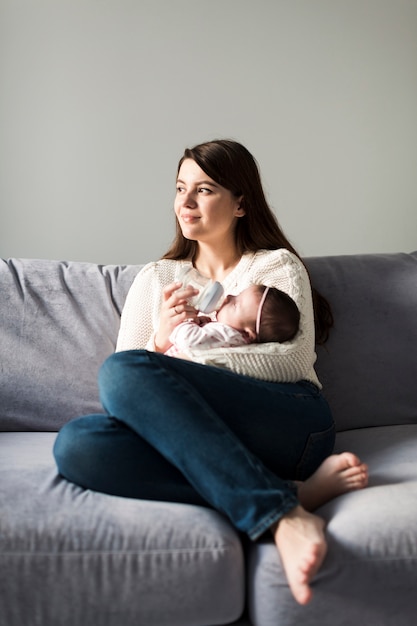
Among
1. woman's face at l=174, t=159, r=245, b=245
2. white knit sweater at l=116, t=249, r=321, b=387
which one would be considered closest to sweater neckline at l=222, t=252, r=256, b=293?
white knit sweater at l=116, t=249, r=321, b=387

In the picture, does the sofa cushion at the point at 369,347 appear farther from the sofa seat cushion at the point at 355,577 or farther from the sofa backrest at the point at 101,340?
the sofa seat cushion at the point at 355,577

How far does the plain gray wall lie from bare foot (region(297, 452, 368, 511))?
164cm

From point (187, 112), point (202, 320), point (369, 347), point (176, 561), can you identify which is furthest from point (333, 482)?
point (187, 112)

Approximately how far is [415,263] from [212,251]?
614 millimetres

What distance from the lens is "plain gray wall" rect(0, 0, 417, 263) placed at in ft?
9.52

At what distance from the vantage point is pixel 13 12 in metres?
2.86

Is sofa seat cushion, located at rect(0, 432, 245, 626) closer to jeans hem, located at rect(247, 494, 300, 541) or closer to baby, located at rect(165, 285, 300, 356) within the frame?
jeans hem, located at rect(247, 494, 300, 541)

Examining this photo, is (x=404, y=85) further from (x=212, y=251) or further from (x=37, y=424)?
(x=37, y=424)

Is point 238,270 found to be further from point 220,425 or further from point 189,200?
point 220,425

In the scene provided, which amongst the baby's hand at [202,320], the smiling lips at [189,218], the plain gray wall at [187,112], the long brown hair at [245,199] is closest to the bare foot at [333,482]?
the baby's hand at [202,320]

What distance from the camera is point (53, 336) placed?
2.08 metres

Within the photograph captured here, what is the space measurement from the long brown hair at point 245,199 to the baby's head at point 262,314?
34cm

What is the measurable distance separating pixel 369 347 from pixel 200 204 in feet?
2.01

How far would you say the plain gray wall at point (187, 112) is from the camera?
9.52 feet
